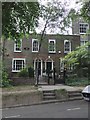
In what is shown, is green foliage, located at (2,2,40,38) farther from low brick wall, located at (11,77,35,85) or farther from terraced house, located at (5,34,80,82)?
terraced house, located at (5,34,80,82)

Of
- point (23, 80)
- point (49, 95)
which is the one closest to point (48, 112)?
point (49, 95)

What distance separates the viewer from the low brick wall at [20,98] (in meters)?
14.6

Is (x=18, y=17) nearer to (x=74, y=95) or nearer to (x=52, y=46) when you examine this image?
(x=74, y=95)

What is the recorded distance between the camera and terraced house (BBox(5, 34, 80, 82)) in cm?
3519

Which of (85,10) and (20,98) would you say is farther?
(20,98)

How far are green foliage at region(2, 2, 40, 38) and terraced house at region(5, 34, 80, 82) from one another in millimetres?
19746

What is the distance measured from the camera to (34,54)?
117 feet

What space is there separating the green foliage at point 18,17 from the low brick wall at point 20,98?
3.13 m

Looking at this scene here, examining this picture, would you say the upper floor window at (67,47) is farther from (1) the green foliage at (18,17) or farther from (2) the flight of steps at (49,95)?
(1) the green foliage at (18,17)

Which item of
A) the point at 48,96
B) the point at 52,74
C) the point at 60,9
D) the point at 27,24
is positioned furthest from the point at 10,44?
the point at 27,24

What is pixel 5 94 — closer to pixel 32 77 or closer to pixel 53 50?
pixel 32 77

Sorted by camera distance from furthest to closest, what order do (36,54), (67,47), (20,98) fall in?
1. (67,47)
2. (36,54)
3. (20,98)

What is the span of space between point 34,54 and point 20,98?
68.1 ft

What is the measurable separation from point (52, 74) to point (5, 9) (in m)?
18.7
